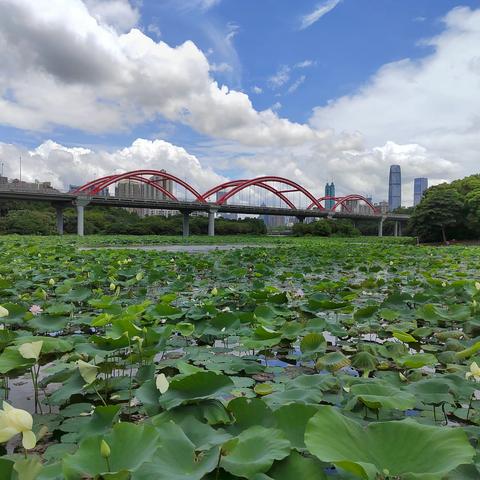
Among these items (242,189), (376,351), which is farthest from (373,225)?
(376,351)

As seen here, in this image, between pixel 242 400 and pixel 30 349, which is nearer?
pixel 242 400

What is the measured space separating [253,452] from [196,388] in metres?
0.52

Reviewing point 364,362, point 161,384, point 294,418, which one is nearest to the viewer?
point 294,418

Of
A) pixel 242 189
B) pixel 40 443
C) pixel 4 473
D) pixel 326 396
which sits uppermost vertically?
pixel 242 189

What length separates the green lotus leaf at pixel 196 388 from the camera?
169 cm

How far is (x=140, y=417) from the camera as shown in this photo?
221 centimetres

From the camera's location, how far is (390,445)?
1.22 metres

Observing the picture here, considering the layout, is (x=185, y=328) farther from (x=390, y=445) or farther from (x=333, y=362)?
(x=390, y=445)

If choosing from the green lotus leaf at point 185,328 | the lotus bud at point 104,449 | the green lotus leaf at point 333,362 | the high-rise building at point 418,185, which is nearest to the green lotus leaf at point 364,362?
the green lotus leaf at point 333,362

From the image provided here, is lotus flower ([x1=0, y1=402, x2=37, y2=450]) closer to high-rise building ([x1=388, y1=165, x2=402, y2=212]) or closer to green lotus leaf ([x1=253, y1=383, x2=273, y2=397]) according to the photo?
green lotus leaf ([x1=253, y1=383, x2=273, y2=397])

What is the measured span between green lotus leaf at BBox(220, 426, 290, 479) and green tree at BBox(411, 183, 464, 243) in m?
36.1

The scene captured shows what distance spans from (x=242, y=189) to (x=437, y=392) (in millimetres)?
68125

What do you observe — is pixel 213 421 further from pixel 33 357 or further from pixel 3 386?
pixel 3 386

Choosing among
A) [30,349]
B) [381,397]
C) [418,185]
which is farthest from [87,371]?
[418,185]
